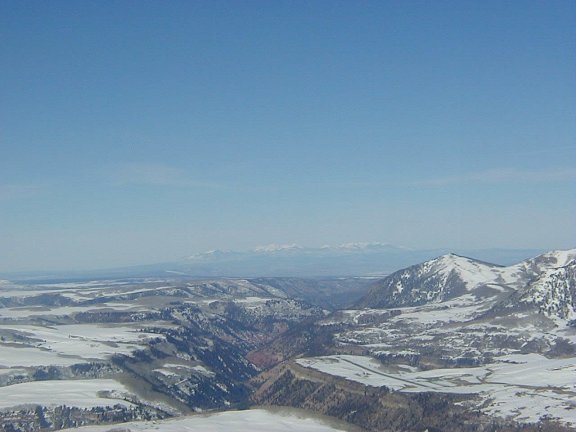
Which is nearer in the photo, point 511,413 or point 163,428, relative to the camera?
point 163,428

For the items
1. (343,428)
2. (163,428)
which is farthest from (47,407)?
(343,428)

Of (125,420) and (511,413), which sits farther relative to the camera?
(125,420)

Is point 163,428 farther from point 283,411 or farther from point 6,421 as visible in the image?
point 6,421

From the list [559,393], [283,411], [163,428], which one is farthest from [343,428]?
[559,393]

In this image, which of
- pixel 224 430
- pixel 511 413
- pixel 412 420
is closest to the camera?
pixel 224 430

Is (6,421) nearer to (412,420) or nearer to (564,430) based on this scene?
(412,420)

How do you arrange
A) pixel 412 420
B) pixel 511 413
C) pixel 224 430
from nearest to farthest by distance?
pixel 224 430 → pixel 511 413 → pixel 412 420
